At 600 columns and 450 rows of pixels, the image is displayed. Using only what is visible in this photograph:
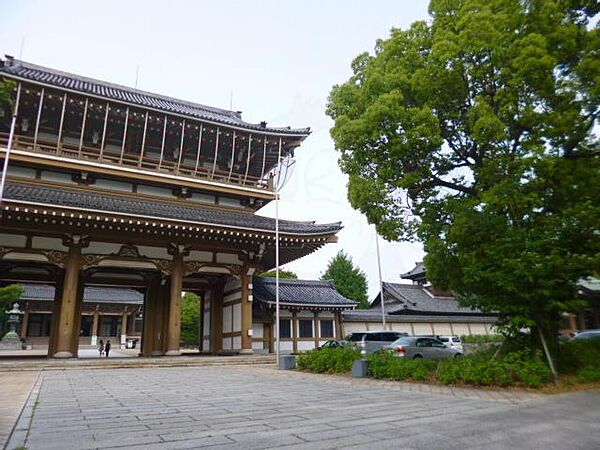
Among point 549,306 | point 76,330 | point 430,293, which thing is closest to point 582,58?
point 549,306

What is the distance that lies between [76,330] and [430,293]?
3063cm

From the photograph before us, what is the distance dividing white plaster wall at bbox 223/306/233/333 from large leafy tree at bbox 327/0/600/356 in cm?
1124

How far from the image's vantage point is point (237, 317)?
2045 cm

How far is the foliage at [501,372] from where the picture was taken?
957 centimetres

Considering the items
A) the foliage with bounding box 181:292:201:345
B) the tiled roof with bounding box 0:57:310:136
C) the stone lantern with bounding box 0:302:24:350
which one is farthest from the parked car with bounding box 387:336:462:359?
the stone lantern with bounding box 0:302:24:350

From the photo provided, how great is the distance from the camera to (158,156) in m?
20.7

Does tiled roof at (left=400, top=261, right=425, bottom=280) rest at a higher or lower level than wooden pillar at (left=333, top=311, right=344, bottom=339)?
higher

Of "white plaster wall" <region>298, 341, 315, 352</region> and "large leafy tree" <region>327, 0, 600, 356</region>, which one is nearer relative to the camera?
"large leafy tree" <region>327, 0, 600, 356</region>

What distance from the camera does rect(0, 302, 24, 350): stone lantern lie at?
3508 cm

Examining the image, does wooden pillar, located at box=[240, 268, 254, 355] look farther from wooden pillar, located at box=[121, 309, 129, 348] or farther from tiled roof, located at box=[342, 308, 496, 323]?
wooden pillar, located at box=[121, 309, 129, 348]

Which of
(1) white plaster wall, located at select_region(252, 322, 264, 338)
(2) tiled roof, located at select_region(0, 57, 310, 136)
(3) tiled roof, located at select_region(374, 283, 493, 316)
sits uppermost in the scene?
(2) tiled roof, located at select_region(0, 57, 310, 136)

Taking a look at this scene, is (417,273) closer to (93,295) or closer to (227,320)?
(227,320)

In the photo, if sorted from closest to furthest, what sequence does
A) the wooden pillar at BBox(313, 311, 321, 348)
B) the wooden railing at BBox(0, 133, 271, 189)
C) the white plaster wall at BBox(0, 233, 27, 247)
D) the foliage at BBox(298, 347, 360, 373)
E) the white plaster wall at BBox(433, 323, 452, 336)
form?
1. the foliage at BBox(298, 347, 360, 373)
2. the white plaster wall at BBox(0, 233, 27, 247)
3. the wooden railing at BBox(0, 133, 271, 189)
4. the wooden pillar at BBox(313, 311, 321, 348)
5. the white plaster wall at BBox(433, 323, 452, 336)

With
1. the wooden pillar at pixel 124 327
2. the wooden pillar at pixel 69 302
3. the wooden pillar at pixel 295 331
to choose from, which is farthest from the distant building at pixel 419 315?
the wooden pillar at pixel 124 327
